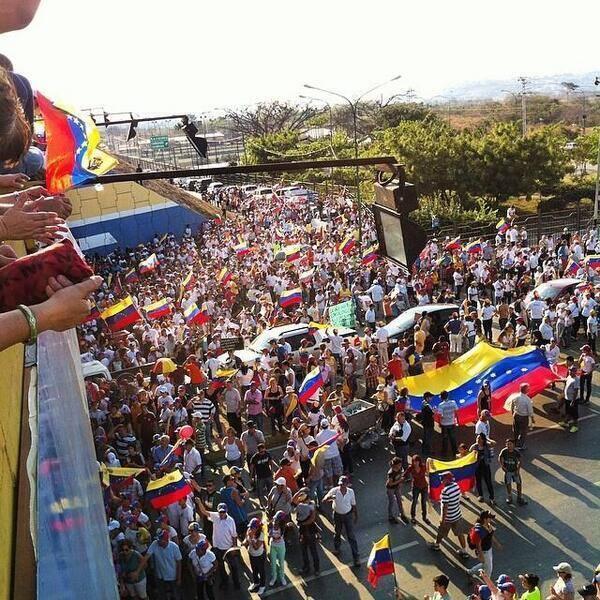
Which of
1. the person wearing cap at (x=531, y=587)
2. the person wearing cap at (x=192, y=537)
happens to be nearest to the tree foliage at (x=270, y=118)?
the person wearing cap at (x=192, y=537)

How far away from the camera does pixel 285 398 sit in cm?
1360

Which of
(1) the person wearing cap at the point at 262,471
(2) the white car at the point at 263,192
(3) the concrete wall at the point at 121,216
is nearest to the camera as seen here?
(1) the person wearing cap at the point at 262,471

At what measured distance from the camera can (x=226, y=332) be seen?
18609 millimetres

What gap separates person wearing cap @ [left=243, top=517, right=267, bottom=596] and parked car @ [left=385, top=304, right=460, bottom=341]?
865 cm

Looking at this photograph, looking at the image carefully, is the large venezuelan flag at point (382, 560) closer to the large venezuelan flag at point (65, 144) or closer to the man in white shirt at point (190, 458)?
the man in white shirt at point (190, 458)

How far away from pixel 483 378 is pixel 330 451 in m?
3.85

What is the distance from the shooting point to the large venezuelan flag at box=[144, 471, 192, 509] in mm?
9383

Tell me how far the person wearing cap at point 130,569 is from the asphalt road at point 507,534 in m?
1.38

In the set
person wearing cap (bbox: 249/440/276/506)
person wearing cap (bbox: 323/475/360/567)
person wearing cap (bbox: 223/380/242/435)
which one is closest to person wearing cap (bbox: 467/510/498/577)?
person wearing cap (bbox: 323/475/360/567)

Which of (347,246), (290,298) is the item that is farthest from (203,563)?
(347,246)

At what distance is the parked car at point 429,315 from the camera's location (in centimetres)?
1728

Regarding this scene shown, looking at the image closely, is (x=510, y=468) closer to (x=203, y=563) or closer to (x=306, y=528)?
(x=306, y=528)

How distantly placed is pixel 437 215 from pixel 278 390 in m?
24.6

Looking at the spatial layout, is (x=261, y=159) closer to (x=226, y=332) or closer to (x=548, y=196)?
(x=548, y=196)
